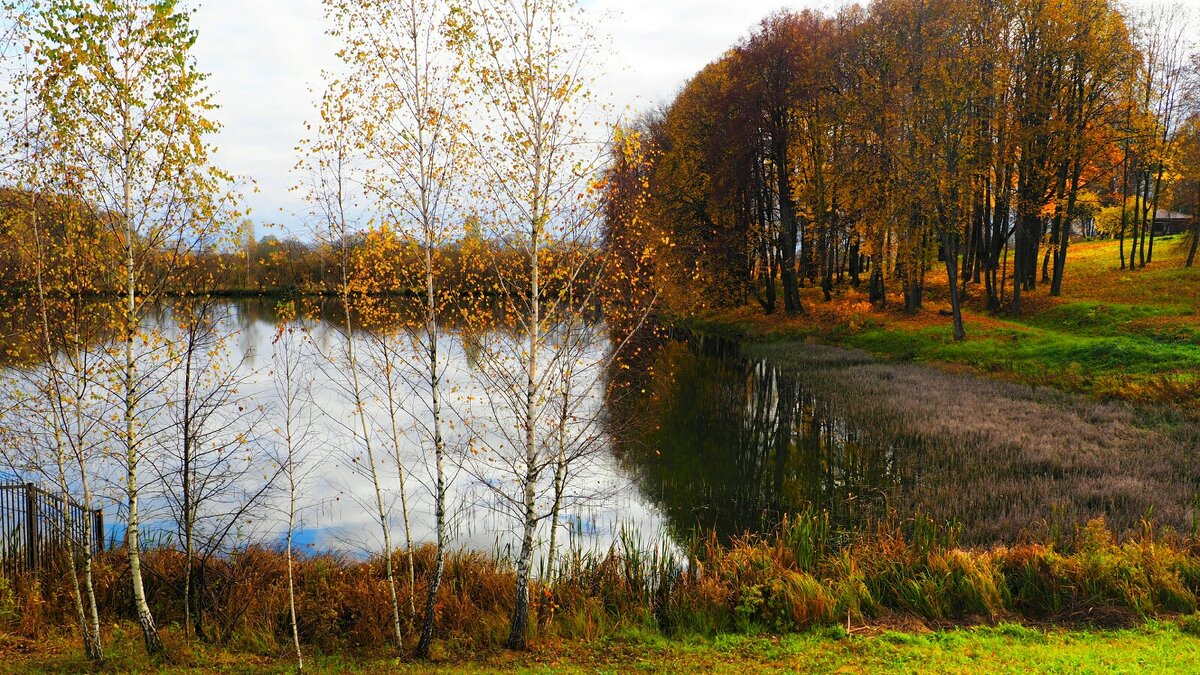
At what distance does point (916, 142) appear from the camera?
28.3 meters

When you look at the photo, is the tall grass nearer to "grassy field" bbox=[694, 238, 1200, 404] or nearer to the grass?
the grass

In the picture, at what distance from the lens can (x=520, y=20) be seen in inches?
332

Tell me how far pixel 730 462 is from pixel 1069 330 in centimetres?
1863

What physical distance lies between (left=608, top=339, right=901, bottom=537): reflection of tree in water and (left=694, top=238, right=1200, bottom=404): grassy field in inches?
266

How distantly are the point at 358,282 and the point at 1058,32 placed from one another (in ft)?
103

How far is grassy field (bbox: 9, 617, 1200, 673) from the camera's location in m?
7.13

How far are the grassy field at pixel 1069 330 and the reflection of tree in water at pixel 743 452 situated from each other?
6.75 m

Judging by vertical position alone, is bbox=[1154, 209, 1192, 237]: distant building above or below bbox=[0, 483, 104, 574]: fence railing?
above

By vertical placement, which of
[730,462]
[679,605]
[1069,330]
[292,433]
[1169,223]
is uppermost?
[1169,223]

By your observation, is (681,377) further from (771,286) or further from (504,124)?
(504,124)

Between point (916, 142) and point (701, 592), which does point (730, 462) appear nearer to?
point (701, 592)

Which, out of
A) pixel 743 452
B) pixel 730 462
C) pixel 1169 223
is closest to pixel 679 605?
pixel 730 462

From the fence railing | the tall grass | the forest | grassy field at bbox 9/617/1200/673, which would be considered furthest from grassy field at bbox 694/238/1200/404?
the fence railing

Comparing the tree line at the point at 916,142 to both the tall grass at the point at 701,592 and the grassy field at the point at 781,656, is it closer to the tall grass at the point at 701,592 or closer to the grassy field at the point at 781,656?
the tall grass at the point at 701,592
